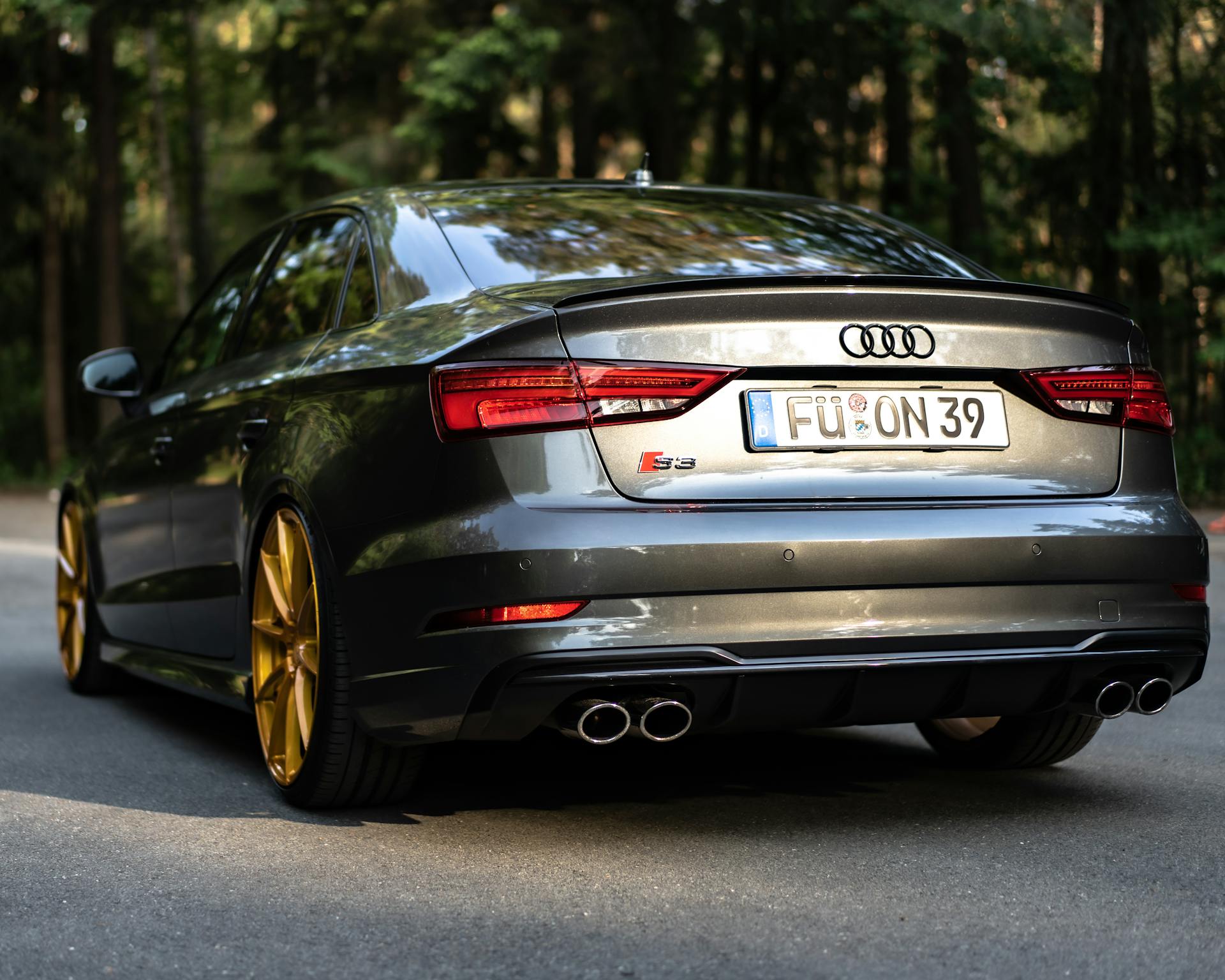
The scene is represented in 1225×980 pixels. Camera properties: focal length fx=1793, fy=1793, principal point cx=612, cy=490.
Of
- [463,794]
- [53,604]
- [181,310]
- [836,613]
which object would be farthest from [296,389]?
[181,310]

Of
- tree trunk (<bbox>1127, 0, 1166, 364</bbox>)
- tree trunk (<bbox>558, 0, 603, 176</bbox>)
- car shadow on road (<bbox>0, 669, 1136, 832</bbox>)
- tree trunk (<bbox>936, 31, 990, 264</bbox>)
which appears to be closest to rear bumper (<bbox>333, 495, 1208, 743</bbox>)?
car shadow on road (<bbox>0, 669, 1136, 832</bbox>)

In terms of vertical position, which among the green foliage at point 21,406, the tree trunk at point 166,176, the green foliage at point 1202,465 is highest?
the tree trunk at point 166,176

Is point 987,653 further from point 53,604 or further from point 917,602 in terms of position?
point 53,604

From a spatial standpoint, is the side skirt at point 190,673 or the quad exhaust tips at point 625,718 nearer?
the quad exhaust tips at point 625,718

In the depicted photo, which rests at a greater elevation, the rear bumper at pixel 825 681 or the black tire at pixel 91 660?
the rear bumper at pixel 825 681

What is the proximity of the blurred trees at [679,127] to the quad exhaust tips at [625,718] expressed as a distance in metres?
14.3

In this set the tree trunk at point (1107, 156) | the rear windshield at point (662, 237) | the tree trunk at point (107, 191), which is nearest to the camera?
the rear windshield at point (662, 237)

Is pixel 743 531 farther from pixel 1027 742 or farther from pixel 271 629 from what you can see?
pixel 1027 742

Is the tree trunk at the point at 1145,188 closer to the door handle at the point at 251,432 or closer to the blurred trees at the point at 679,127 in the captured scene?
the blurred trees at the point at 679,127

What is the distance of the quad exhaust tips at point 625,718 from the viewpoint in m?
3.87

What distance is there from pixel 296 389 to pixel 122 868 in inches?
Answer: 52.7

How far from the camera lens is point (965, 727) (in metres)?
5.35

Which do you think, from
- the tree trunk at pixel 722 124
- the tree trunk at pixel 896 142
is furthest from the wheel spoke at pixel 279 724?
the tree trunk at pixel 722 124

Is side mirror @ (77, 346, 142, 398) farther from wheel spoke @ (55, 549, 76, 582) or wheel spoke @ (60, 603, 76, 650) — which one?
wheel spoke @ (60, 603, 76, 650)
